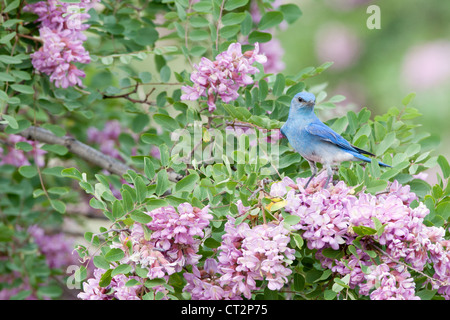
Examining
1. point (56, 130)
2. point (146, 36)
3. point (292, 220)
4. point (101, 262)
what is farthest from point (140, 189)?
point (146, 36)

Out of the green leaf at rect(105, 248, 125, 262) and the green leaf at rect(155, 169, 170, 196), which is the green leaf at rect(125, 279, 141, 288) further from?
the green leaf at rect(155, 169, 170, 196)

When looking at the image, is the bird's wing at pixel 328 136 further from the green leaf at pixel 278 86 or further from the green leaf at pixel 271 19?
the green leaf at pixel 271 19

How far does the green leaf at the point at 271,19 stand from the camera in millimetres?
1570

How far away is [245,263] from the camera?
1.01 m

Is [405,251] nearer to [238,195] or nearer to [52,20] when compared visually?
[238,195]

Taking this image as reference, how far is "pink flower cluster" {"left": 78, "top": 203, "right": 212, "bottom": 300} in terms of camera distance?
102 centimetres

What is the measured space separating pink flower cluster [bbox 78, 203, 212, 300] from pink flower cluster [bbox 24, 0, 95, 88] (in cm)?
55

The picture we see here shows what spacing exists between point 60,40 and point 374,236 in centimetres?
84

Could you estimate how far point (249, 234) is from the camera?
102 cm

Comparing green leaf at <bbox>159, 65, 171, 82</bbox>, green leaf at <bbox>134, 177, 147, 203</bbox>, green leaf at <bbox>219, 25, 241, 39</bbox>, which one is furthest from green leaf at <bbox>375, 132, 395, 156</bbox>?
green leaf at <bbox>159, 65, 171, 82</bbox>

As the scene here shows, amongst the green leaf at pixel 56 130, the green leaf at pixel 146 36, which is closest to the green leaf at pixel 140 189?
the green leaf at pixel 56 130

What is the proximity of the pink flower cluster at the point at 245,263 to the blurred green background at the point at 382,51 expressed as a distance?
299 centimetres

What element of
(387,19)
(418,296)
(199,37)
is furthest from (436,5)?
Result: (418,296)

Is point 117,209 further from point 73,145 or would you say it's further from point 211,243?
point 73,145
